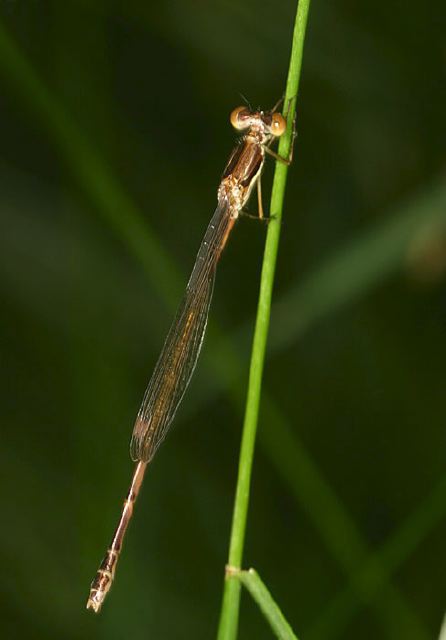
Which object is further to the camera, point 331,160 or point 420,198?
point 331,160

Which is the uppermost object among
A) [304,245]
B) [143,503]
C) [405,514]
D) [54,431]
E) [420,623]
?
[304,245]

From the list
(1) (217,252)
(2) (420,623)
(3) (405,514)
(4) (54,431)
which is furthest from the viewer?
(4) (54,431)

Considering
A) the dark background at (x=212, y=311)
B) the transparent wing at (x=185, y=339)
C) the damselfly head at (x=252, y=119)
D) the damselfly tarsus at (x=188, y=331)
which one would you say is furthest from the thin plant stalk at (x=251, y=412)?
the dark background at (x=212, y=311)

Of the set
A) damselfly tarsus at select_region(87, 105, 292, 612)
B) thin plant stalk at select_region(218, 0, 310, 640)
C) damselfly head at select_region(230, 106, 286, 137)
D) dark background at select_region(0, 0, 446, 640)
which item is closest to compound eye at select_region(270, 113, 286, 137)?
damselfly head at select_region(230, 106, 286, 137)

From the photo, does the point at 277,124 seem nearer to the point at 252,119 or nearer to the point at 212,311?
the point at 252,119

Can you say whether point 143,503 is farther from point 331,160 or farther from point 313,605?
point 331,160

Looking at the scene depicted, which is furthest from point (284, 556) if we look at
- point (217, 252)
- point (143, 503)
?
point (217, 252)

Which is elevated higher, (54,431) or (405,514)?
(54,431)
